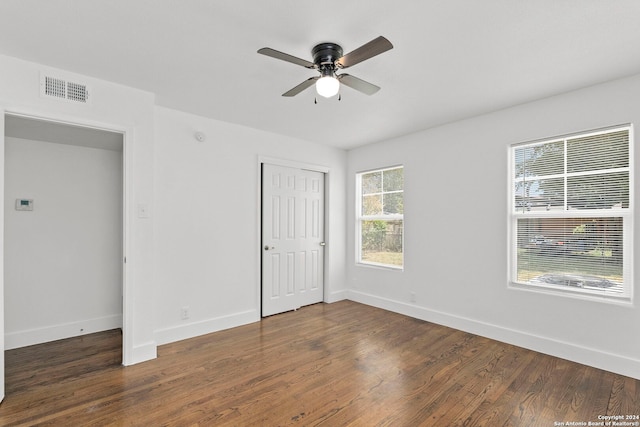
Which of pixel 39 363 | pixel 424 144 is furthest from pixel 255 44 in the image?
pixel 39 363

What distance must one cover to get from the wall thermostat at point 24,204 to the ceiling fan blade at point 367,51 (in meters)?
3.58

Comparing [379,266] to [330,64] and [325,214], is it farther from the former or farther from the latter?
[330,64]

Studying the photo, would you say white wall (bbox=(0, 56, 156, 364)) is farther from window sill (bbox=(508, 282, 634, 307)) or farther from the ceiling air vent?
window sill (bbox=(508, 282, 634, 307))

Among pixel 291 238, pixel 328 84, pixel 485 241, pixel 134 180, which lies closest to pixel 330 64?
pixel 328 84

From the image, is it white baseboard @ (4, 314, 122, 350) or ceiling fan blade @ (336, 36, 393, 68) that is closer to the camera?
ceiling fan blade @ (336, 36, 393, 68)

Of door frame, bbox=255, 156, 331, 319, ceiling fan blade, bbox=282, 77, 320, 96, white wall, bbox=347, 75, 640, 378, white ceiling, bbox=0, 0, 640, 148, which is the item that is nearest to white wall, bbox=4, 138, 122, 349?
white ceiling, bbox=0, 0, 640, 148

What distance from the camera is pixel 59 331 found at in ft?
11.4

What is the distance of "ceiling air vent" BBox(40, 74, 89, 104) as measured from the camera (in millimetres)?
2486

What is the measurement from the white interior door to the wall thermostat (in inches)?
99.0

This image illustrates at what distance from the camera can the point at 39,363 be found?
9.33 ft

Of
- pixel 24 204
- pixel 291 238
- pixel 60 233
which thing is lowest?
pixel 291 238

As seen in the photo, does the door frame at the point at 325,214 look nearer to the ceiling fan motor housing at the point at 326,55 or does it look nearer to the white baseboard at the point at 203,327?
the white baseboard at the point at 203,327

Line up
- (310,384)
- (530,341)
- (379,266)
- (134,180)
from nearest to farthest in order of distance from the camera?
(310,384), (134,180), (530,341), (379,266)

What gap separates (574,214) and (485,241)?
0.85 meters
